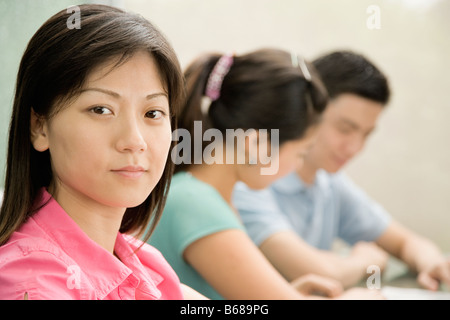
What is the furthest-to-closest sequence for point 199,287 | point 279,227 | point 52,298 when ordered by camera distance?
point 279,227 < point 199,287 < point 52,298

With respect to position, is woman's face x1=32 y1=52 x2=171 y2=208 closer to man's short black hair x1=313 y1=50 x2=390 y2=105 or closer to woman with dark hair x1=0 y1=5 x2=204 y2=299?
woman with dark hair x1=0 y1=5 x2=204 y2=299

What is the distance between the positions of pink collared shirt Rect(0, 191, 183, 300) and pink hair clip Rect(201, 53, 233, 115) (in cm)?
36

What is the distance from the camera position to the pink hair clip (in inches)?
34.4

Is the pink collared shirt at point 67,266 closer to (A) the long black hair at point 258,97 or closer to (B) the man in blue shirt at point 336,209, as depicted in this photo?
(A) the long black hair at point 258,97

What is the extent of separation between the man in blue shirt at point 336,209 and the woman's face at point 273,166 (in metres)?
0.16

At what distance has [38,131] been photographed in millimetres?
492

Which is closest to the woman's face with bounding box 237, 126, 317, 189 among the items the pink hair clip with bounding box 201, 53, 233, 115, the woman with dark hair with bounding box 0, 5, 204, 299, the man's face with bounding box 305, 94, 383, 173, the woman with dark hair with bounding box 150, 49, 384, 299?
the woman with dark hair with bounding box 150, 49, 384, 299

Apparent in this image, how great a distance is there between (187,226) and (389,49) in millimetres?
945

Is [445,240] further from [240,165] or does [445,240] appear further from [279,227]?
[240,165]

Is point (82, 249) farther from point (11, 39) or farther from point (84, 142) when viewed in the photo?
point (11, 39)

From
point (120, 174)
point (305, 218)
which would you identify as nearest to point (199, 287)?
point (120, 174)

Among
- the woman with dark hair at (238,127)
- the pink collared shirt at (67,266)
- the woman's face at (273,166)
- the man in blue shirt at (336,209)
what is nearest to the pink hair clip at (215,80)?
the woman with dark hair at (238,127)
